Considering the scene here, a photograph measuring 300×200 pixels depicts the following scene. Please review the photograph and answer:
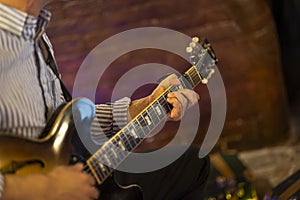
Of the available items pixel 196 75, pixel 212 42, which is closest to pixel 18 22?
pixel 196 75

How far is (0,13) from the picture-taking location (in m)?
1.08

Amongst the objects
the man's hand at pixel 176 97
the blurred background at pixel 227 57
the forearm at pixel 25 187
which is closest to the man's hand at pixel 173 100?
the man's hand at pixel 176 97

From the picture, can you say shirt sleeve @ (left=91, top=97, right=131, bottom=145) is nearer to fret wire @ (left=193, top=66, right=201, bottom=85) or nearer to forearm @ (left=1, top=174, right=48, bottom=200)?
fret wire @ (left=193, top=66, right=201, bottom=85)

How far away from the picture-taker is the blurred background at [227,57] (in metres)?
2.19

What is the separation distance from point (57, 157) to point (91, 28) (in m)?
1.18

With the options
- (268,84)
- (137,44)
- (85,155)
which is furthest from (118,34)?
(85,155)

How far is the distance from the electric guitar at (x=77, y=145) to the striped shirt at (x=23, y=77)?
1.5 inches

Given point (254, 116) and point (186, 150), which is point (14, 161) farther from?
point (254, 116)

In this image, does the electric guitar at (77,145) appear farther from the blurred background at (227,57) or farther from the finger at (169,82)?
the blurred background at (227,57)

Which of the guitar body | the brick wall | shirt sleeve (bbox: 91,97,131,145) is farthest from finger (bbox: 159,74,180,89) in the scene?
the brick wall

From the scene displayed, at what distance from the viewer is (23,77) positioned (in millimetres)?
1118

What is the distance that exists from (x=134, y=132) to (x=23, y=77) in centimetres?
28

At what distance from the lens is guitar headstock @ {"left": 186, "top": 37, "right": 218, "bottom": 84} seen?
1526mm

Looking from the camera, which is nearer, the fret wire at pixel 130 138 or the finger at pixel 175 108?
the fret wire at pixel 130 138
